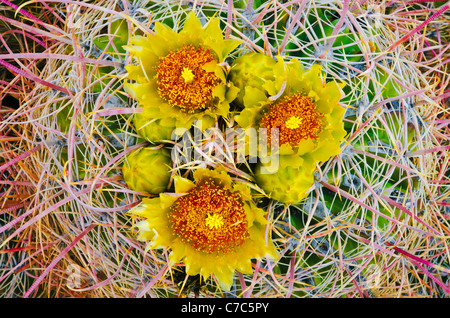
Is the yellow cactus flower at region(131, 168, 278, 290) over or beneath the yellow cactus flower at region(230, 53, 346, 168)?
beneath

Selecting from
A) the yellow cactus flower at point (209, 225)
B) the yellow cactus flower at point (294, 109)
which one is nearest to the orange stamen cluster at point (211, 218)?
the yellow cactus flower at point (209, 225)

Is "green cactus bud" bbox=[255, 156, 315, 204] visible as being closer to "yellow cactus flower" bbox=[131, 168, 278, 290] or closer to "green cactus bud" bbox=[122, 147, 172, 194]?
"yellow cactus flower" bbox=[131, 168, 278, 290]

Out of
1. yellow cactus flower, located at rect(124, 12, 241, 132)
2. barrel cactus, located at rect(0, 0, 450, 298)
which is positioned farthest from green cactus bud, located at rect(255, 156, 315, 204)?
yellow cactus flower, located at rect(124, 12, 241, 132)

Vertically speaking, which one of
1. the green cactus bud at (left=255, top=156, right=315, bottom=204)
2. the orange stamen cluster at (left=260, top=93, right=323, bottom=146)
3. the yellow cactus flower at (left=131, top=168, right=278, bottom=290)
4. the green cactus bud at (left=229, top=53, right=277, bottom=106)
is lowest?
the yellow cactus flower at (left=131, top=168, right=278, bottom=290)

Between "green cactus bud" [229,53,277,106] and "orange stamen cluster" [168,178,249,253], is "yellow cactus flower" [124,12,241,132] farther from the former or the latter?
"orange stamen cluster" [168,178,249,253]

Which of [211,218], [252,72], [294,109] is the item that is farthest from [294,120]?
[211,218]

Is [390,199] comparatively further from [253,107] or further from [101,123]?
[101,123]

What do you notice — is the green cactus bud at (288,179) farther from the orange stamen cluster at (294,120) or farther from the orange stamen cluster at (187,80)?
the orange stamen cluster at (187,80)

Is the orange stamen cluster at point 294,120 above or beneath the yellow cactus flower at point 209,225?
above
